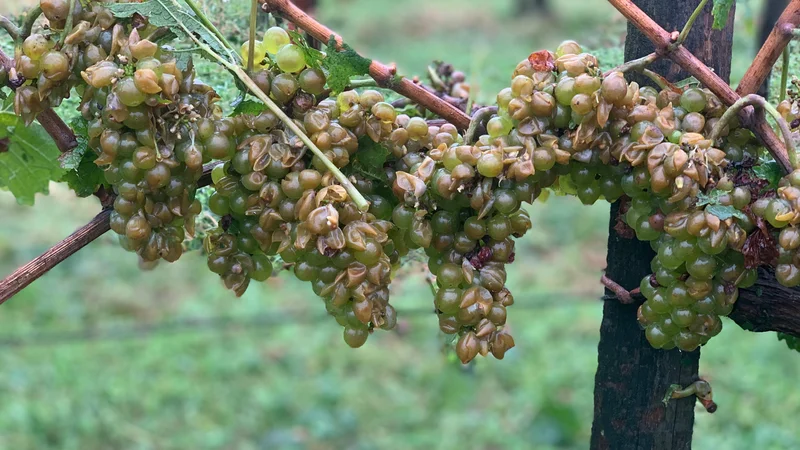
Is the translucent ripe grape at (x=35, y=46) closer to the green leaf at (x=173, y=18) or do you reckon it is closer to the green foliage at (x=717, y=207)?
the green leaf at (x=173, y=18)

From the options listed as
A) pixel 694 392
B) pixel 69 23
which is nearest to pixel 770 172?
pixel 694 392

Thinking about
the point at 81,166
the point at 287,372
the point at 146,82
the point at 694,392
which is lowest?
the point at 287,372

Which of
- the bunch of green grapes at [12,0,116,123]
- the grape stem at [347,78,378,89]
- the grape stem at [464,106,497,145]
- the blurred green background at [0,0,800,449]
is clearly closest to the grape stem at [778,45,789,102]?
the grape stem at [464,106,497,145]

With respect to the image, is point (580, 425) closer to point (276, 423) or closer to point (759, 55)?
point (276, 423)

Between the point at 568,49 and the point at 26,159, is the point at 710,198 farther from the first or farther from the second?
the point at 26,159

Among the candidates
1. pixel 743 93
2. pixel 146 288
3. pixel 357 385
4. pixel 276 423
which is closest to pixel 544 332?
pixel 357 385

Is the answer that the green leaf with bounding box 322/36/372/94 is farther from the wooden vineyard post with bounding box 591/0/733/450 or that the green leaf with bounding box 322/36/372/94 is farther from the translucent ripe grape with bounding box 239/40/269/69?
the wooden vineyard post with bounding box 591/0/733/450

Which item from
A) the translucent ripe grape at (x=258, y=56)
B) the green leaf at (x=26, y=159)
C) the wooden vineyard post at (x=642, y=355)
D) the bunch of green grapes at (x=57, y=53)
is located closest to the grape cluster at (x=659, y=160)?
the wooden vineyard post at (x=642, y=355)
